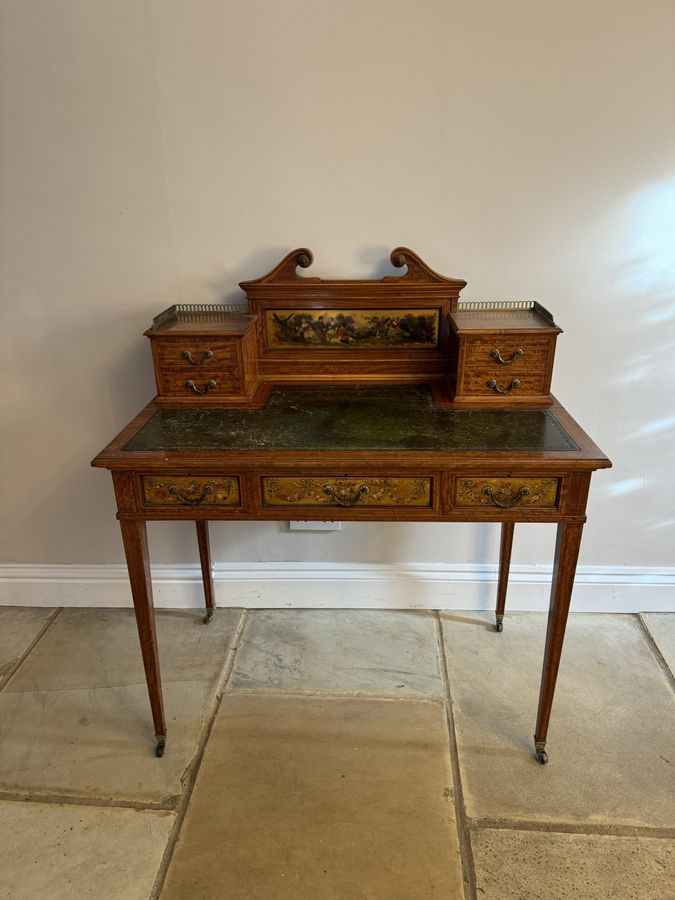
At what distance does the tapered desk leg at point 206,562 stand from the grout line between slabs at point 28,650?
1.88 ft

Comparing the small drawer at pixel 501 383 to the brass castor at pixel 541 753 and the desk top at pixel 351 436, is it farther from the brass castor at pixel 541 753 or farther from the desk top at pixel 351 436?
the brass castor at pixel 541 753

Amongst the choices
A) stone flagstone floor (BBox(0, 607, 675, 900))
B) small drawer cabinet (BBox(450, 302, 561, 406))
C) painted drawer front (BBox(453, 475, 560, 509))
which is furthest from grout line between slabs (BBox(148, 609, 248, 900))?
small drawer cabinet (BBox(450, 302, 561, 406))

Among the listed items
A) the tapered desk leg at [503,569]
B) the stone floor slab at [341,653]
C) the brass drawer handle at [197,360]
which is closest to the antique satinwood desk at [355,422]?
the brass drawer handle at [197,360]

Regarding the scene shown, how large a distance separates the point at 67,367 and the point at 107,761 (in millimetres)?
1207

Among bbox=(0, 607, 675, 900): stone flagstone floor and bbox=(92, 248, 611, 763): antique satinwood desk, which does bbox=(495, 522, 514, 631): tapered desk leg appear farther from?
bbox=(92, 248, 611, 763): antique satinwood desk

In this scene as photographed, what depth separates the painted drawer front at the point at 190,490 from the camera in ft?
5.04

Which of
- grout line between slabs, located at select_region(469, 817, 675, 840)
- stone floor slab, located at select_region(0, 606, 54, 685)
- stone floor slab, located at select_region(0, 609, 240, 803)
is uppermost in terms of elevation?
grout line between slabs, located at select_region(469, 817, 675, 840)

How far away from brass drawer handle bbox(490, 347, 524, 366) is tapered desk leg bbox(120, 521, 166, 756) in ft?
3.25

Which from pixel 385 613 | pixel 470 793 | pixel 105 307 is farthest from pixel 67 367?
pixel 470 793

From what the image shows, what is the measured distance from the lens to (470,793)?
5.54 ft

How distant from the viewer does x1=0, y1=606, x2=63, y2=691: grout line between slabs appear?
2.13 meters

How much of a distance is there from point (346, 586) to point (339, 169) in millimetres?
1396

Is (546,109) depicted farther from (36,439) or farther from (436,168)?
(36,439)

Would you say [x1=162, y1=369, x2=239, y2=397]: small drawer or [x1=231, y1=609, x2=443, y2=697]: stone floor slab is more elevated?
[x1=162, y1=369, x2=239, y2=397]: small drawer
